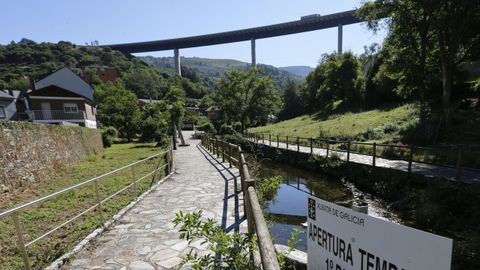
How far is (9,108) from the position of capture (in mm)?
31859

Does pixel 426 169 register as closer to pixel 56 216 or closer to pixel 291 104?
pixel 56 216

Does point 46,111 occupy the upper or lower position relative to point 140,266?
upper

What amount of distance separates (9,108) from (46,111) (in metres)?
5.04

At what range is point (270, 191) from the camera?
236 inches

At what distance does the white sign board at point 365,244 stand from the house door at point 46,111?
36856mm

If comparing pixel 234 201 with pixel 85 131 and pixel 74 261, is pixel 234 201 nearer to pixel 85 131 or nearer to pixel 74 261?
pixel 74 261

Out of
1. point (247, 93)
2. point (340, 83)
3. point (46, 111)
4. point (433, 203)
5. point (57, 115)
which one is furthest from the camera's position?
point (247, 93)

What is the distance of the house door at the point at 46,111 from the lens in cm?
3101

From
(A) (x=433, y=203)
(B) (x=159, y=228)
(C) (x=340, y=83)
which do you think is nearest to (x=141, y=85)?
(C) (x=340, y=83)

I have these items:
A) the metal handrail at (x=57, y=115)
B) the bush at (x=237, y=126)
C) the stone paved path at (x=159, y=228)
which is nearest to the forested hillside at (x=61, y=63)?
the bush at (x=237, y=126)

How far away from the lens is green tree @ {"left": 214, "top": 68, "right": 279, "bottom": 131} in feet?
→ 134

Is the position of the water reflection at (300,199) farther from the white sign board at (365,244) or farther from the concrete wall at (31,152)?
the concrete wall at (31,152)

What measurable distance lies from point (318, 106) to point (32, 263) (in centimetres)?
4622

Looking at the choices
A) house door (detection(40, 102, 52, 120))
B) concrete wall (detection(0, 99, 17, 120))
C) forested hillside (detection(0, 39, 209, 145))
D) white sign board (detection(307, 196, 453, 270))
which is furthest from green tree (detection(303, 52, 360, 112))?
concrete wall (detection(0, 99, 17, 120))
